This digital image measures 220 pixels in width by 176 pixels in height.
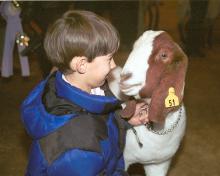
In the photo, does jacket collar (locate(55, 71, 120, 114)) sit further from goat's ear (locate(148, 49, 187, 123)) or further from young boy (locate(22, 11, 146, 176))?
goat's ear (locate(148, 49, 187, 123))

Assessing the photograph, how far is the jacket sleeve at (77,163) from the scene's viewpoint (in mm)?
1008

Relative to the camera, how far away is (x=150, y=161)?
1.30 meters

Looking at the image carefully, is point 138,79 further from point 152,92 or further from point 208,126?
point 208,126

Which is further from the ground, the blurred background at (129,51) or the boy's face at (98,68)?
the boy's face at (98,68)

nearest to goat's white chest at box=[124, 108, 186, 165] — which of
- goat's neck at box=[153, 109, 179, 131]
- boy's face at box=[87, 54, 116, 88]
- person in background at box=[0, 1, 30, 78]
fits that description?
goat's neck at box=[153, 109, 179, 131]

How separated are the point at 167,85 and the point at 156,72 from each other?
0.05 metres

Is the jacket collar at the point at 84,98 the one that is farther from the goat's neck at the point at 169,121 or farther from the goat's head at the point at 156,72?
the goat's neck at the point at 169,121

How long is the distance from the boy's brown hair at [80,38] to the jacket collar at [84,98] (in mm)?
64

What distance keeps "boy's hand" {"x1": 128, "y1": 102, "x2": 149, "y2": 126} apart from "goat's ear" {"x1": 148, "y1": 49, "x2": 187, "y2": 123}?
0.39ft

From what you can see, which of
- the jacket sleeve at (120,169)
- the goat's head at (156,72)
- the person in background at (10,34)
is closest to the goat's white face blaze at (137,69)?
the goat's head at (156,72)

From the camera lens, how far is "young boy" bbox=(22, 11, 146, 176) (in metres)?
0.98

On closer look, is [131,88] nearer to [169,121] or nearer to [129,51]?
[169,121]

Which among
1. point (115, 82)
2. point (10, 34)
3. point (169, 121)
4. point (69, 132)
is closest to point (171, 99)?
point (169, 121)

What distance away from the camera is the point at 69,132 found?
3.32 ft
